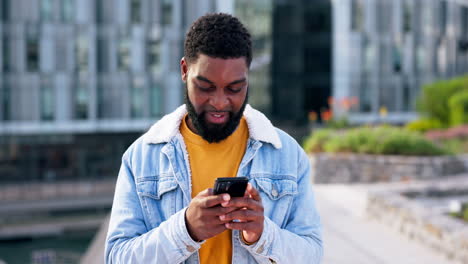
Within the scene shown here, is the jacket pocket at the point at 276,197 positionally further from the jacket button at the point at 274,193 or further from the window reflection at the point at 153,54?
the window reflection at the point at 153,54

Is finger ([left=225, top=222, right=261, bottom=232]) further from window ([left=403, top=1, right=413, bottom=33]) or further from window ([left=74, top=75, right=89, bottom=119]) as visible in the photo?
window ([left=403, top=1, right=413, bottom=33])

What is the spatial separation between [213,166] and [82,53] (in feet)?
99.1

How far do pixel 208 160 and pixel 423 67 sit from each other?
37492 mm

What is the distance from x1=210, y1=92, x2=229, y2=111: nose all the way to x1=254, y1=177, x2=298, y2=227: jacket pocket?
36cm

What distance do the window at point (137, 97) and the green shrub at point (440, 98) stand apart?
617 inches

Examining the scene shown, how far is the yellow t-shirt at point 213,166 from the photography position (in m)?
2.26

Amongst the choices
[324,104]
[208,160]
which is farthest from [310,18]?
[208,160]

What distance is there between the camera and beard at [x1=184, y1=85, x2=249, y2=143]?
7.23 ft

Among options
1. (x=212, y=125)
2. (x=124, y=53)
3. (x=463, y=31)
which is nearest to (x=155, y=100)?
(x=124, y=53)

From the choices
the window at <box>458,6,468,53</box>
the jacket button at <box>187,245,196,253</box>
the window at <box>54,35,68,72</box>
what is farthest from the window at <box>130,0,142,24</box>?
the jacket button at <box>187,245,196,253</box>

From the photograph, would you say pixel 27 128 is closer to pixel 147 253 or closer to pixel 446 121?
pixel 446 121

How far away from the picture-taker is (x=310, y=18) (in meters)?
36.2

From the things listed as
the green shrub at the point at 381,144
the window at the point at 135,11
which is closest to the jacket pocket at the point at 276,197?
the green shrub at the point at 381,144

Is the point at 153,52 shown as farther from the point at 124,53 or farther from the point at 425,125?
the point at 425,125
